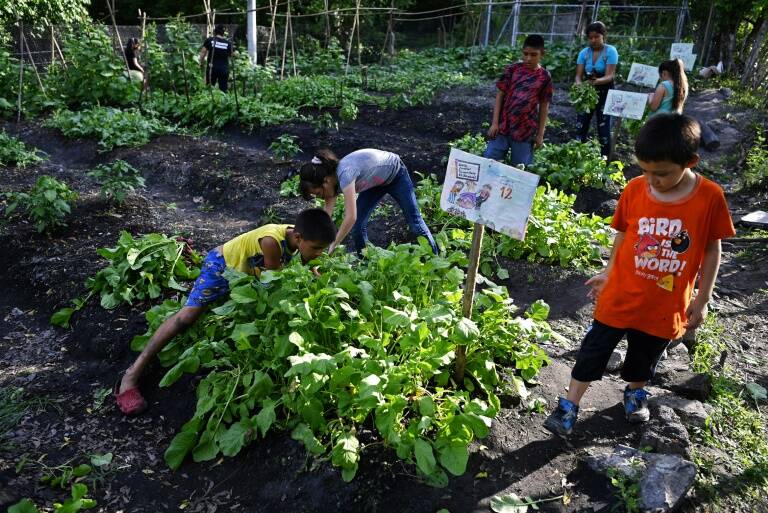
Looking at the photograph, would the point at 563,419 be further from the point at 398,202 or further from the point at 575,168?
the point at 575,168

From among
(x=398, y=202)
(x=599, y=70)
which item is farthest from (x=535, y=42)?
(x=599, y=70)

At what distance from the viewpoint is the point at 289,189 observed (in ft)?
21.4

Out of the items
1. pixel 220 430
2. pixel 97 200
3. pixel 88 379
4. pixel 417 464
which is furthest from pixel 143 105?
pixel 417 464

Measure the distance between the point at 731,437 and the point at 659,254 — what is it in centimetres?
119

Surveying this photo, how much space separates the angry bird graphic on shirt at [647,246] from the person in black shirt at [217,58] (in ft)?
32.4

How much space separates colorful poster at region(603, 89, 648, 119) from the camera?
6457 mm

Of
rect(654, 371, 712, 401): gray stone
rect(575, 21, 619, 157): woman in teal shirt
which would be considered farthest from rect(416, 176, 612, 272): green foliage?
rect(575, 21, 619, 157): woman in teal shirt

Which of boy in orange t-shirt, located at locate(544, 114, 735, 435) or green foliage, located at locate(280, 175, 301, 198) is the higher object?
boy in orange t-shirt, located at locate(544, 114, 735, 435)

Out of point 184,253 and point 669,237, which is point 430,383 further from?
point 184,253

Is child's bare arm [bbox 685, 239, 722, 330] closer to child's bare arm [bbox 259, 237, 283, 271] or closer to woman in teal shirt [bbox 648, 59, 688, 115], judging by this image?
child's bare arm [bbox 259, 237, 283, 271]

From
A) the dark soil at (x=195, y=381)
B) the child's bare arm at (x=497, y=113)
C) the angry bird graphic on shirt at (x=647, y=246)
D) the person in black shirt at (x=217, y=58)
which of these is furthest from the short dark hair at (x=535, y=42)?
the person in black shirt at (x=217, y=58)

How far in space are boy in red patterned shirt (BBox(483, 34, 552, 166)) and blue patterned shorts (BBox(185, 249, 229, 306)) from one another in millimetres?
3296

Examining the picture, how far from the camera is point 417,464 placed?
239 centimetres

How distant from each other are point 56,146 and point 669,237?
29.4 feet
